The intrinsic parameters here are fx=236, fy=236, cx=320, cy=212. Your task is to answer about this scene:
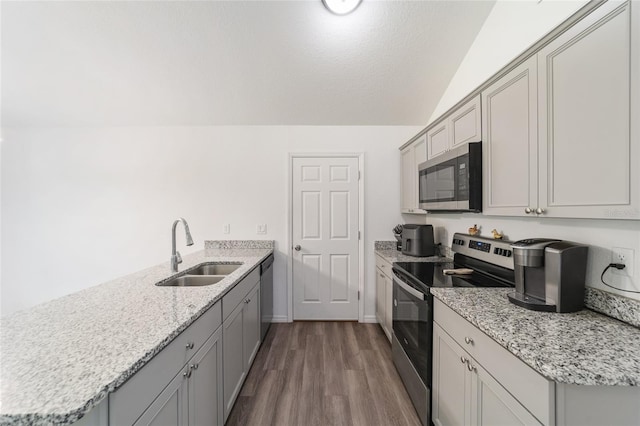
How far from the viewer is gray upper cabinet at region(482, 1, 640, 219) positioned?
2.79 feet

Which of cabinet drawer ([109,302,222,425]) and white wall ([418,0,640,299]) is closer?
cabinet drawer ([109,302,222,425])

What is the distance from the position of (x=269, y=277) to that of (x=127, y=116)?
100 inches

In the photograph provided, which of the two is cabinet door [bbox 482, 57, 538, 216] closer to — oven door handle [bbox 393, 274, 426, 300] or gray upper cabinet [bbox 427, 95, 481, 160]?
gray upper cabinet [bbox 427, 95, 481, 160]

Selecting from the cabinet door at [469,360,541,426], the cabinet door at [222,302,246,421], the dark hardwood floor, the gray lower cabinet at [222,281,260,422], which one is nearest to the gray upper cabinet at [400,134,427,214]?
the dark hardwood floor

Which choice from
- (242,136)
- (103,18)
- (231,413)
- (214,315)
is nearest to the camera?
(214,315)

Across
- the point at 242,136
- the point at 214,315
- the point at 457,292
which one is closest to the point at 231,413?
the point at 214,315

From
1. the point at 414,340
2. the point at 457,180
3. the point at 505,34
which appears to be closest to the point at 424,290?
the point at 414,340

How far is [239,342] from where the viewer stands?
1.73 m

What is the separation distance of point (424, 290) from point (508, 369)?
0.62 meters

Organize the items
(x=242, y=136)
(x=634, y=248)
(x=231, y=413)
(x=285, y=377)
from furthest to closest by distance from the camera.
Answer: (x=242, y=136) < (x=285, y=377) < (x=231, y=413) < (x=634, y=248)

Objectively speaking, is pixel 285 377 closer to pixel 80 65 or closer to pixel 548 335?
pixel 548 335

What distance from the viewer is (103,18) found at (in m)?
1.84

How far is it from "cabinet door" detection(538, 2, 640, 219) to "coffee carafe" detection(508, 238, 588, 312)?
0.17 meters

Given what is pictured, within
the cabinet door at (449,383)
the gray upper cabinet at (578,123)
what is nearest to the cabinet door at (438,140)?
the gray upper cabinet at (578,123)
